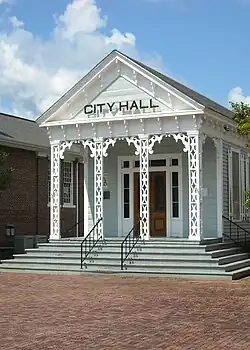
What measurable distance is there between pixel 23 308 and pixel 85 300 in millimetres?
1559

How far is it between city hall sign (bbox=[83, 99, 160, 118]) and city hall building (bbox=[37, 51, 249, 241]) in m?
0.03

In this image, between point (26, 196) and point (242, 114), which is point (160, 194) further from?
point (26, 196)

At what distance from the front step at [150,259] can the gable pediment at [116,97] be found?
4.29m

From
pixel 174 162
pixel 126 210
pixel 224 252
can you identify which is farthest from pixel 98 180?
pixel 224 252

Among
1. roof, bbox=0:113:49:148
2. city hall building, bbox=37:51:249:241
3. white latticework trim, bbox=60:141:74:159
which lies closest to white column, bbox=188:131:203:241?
city hall building, bbox=37:51:249:241

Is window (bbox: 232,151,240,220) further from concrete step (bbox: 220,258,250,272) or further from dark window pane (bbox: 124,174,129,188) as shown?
dark window pane (bbox: 124,174,129,188)

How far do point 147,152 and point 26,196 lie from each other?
9230mm

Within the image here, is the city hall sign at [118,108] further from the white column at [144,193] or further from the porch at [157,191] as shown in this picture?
the porch at [157,191]

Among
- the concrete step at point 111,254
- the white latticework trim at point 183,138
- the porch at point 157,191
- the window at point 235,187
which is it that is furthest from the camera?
the window at point 235,187

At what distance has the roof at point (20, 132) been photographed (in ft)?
90.5

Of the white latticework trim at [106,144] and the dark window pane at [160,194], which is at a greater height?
the white latticework trim at [106,144]

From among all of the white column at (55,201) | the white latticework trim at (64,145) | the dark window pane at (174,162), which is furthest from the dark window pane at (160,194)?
the white column at (55,201)

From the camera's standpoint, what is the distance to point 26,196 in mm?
28391

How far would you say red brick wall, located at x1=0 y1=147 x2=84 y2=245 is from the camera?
90.0 ft
